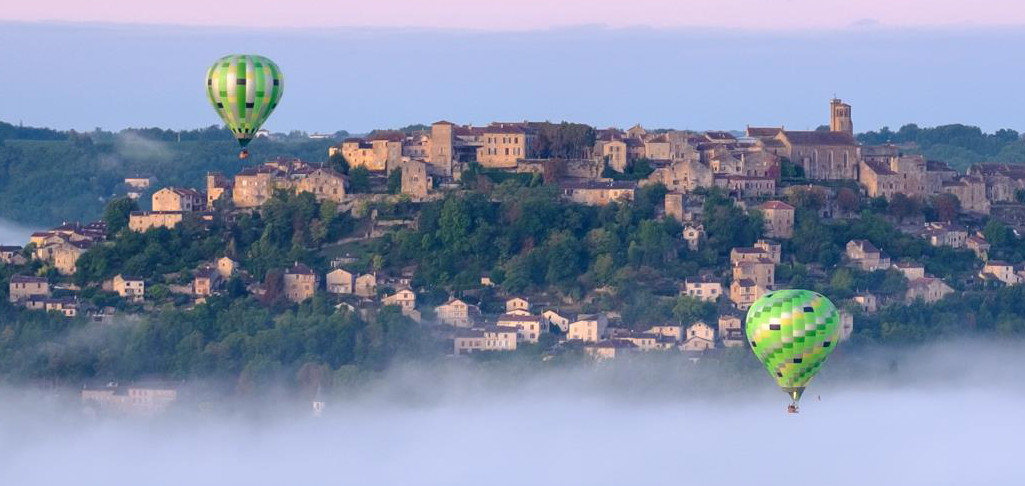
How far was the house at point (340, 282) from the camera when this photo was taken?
5512 cm

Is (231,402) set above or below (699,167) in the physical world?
below

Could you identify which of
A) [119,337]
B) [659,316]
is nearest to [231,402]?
[119,337]

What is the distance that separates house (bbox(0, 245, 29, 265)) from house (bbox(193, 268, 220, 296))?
4027 millimetres

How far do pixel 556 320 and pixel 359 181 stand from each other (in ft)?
16.0

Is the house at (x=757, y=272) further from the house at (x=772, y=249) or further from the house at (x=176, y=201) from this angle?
the house at (x=176, y=201)

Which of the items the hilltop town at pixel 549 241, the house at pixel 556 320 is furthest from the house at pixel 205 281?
the house at pixel 556 320

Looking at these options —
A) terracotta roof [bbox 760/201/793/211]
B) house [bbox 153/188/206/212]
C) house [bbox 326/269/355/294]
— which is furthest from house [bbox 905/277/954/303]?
house [bbox 153/188/206/212]

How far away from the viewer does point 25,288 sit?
56625mm

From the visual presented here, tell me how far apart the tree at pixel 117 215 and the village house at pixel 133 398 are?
175 inches

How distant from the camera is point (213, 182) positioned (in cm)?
5941

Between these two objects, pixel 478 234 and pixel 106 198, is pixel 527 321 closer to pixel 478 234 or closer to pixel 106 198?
pixel 478 234

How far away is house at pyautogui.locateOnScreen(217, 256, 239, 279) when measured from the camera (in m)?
55.8

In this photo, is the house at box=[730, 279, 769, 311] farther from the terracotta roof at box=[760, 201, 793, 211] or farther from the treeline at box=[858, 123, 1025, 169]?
the treeline at box=[858, 123, 1025, 169]

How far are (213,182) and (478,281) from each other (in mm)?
6374
